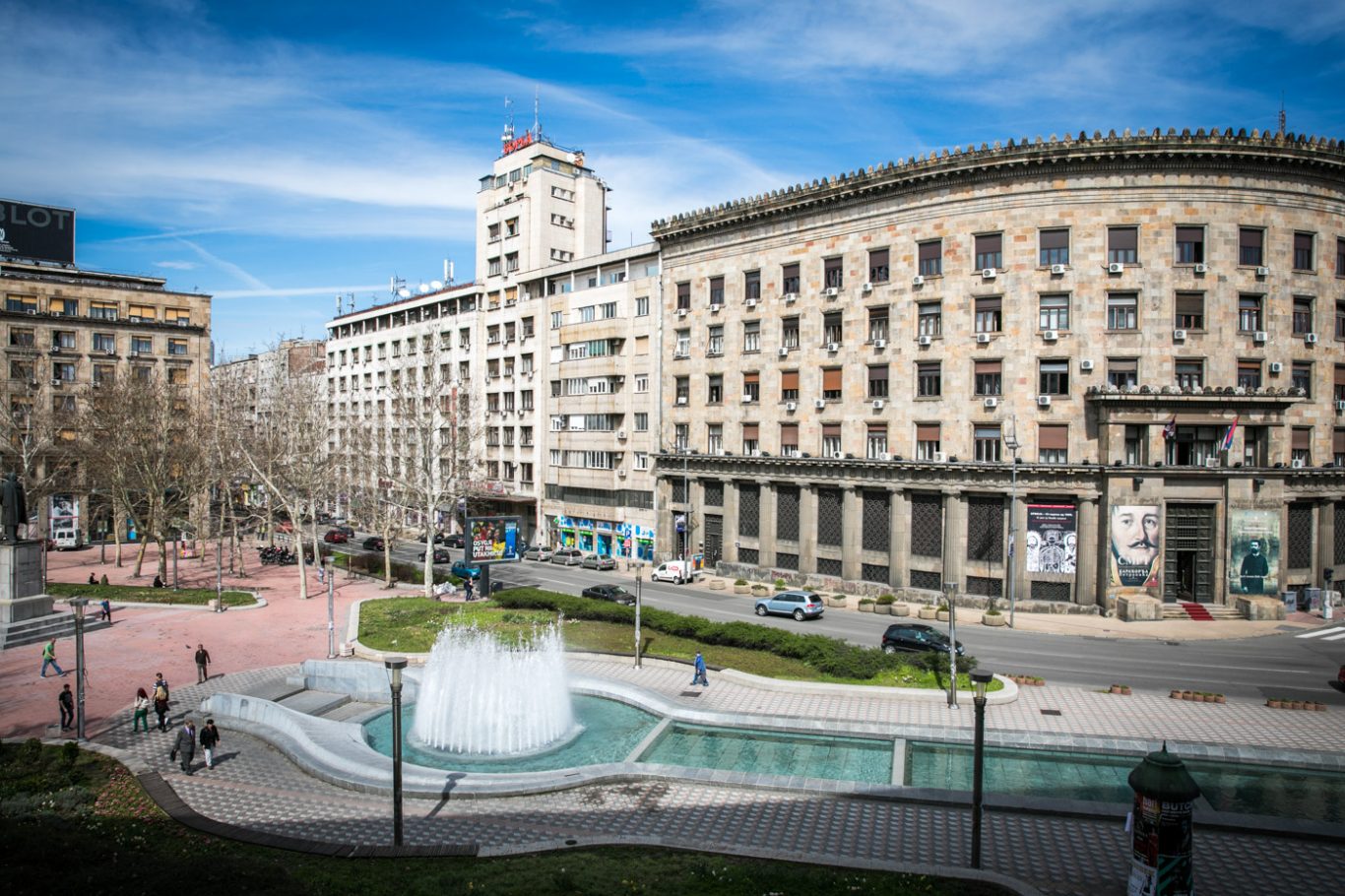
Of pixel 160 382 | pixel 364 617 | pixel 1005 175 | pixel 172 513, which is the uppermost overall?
pixel 1005 175

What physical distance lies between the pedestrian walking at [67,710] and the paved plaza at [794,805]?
544 mm

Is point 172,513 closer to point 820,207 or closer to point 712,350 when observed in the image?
point 712,350

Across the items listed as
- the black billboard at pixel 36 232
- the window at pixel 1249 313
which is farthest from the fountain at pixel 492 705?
the black billboard at pixel 36 232

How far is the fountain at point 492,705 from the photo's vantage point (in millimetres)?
24453

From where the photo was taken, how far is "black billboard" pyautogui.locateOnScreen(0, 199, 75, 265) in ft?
268

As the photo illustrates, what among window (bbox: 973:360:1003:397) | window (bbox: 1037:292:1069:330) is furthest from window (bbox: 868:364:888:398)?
window (bbox: 1037:292:1069:330)

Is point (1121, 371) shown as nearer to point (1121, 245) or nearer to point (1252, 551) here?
point (1121, 245)

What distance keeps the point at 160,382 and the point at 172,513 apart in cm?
2620

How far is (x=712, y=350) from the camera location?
60.0m

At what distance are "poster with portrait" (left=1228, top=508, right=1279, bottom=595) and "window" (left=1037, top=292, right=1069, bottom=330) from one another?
1353cm

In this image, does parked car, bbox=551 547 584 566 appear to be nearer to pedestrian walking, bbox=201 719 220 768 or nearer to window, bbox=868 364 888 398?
window, bbox=868 364 888 398

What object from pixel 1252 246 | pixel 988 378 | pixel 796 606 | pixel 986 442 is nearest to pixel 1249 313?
pixel 1252 246

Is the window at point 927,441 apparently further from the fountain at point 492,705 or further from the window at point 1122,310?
the fountain at point 492,705

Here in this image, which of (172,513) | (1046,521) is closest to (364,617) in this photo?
(172,513)
